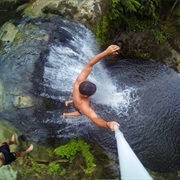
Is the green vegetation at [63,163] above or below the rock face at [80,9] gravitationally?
below

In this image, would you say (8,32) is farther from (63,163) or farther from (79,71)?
(63,163)

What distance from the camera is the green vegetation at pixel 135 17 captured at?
7.68m

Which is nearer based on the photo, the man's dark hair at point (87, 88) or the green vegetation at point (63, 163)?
the man's dark hair at point (87, 88)

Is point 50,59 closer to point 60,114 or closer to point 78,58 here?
point 78,58

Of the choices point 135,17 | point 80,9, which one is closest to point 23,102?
point 80,9

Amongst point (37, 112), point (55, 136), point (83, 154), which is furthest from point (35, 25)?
point (83, 154)

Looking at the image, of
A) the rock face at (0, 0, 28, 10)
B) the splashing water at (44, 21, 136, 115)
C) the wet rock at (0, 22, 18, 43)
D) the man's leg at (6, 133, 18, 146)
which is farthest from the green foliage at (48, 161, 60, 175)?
the rock face at (0, 0, 28, 10)

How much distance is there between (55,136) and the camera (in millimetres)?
6238

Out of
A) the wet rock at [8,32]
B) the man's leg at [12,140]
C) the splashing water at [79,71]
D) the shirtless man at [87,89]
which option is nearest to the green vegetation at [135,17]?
the splashing water at [79,71]

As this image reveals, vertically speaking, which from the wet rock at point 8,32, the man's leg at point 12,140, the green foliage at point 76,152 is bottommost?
the green foliage at point 76,152

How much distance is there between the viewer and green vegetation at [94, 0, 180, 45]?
25.2 feet

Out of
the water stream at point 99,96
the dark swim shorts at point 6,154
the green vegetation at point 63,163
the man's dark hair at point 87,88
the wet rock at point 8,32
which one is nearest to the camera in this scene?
the man's dark hair at point 87,88

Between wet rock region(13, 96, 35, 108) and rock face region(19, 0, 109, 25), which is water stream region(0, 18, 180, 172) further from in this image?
rock face region(19, 0, 109, 25)

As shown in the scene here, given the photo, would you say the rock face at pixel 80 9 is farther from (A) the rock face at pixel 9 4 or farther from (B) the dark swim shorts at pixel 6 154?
(B) the dark swim shorts at pixel 6 154
